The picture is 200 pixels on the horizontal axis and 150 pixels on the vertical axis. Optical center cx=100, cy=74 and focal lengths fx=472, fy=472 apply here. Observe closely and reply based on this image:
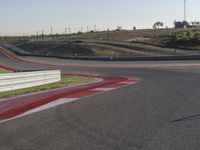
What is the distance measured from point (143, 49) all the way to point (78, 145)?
52.9 metres

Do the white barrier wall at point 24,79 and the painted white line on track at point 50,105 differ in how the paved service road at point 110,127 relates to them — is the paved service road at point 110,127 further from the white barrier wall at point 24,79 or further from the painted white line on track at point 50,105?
the white barrier wall at point 24,79

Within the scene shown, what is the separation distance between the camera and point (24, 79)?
19641mm

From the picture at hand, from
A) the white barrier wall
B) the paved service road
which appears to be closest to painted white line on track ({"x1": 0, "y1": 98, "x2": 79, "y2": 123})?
the paved service road

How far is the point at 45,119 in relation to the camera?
923cm

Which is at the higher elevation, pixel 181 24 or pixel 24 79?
pixel 181 24

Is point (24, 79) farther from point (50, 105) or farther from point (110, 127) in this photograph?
point (110, 127)

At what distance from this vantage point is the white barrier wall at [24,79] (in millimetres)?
17694

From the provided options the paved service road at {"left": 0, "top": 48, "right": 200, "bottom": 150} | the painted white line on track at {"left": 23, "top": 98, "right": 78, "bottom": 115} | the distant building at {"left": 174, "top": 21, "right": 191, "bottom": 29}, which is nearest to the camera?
the paved service road at {"left": 0, "top": 48, "right": 200, "bottom": 150}

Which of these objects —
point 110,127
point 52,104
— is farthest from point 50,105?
point 110,127

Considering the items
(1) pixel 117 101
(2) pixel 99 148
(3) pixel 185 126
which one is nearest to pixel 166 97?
(1) pixel 117 101

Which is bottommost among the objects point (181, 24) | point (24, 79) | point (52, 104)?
point (24, 79)

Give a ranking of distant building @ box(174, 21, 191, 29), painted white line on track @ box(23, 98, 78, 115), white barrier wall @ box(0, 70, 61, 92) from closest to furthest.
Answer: painted white line on track @ box(23, 98, 78, 115) → white barrier wall @ box(0, 70, 61, 92) → distant building @ box(174, 21, 191, 29)

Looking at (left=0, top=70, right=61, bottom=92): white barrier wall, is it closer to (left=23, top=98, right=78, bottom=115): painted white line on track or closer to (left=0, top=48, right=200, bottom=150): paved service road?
(left=23, top=98, right=78, bottom=115): painted white line on track

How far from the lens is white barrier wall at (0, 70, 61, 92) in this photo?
17.7 metres
